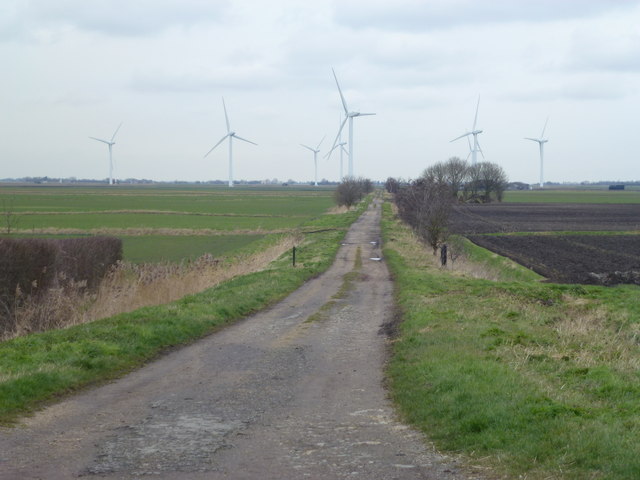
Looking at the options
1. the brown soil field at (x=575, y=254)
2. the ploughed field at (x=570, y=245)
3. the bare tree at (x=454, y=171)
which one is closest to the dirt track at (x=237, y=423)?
the brown soil field at (x=575, y=254)

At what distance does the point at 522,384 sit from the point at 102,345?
25.6 feet

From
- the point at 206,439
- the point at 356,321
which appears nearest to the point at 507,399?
the point at 206,439

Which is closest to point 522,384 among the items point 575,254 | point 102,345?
point 102,345

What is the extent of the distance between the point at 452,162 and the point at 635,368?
452ft

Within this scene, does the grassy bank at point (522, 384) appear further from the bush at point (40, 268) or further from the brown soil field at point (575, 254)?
the brown soil field at point (575, 254)

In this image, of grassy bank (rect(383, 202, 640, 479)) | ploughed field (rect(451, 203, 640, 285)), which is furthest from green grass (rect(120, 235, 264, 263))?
grassy bank (rect(383, 202, 640, 479))

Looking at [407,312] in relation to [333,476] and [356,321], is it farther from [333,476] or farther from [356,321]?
[333,476]

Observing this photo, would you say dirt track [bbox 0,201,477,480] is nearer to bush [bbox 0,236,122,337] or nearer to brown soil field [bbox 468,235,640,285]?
bush [bbox 0,236,122,337]

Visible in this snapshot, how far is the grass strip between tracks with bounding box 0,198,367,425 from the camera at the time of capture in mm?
10891

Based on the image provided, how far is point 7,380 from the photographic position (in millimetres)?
10812

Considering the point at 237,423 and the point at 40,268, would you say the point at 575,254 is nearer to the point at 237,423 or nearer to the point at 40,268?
the point at 40,268

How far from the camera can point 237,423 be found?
31.5ft

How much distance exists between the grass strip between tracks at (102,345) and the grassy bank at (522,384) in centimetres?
473

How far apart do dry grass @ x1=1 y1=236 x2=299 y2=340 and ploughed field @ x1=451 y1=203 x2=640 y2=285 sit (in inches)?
702
